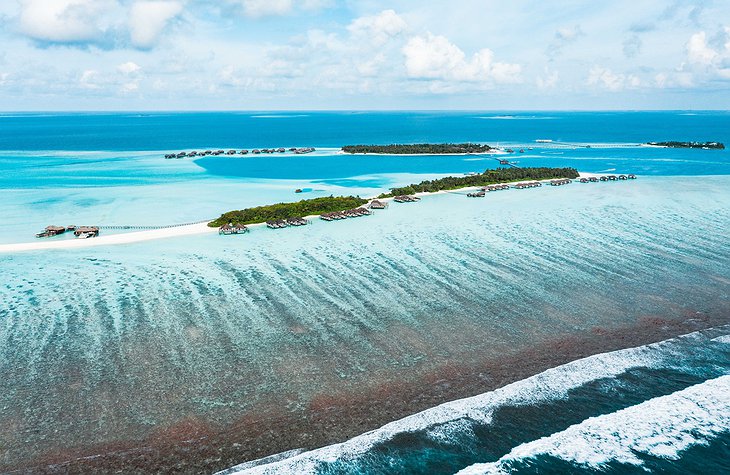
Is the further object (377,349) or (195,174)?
(195,174)

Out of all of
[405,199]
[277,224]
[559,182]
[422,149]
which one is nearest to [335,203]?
[277,224]

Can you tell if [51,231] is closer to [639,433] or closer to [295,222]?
[295,222]

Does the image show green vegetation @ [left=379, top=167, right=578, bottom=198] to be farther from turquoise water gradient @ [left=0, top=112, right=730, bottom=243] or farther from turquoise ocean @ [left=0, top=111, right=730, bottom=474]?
turquoise ocean @ [left=0, top=111, right=730, bottom=474]

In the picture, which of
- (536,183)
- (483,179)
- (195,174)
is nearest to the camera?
(536,183)

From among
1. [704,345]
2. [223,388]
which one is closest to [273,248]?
[223,388]

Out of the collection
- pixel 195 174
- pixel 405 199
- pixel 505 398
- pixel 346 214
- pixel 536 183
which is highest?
pixel 195 174

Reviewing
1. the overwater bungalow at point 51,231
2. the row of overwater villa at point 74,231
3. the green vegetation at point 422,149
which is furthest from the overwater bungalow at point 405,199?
the green vegetation at point 422,149

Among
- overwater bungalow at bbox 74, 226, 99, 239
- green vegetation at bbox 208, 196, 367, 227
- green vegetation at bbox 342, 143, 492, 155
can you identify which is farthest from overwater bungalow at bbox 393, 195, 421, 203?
green vegetation at bbox 342, 143, 492, 155

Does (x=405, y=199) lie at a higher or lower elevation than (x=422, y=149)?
lower
